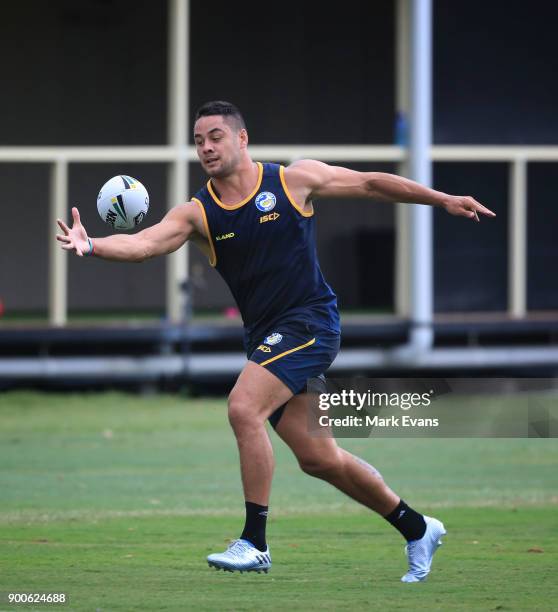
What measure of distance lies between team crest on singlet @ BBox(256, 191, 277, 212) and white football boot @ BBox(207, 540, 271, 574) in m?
1.80

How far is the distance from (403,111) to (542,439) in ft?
18.2

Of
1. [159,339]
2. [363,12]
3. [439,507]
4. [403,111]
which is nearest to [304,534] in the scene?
[439,507]

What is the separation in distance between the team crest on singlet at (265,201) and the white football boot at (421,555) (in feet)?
6.38

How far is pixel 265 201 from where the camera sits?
24.8 feet

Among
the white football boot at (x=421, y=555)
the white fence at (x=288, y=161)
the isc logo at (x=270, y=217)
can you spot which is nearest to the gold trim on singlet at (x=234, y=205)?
the isc logo at (x=270, y=217)

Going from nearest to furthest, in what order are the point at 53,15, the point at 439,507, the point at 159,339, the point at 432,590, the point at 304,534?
the point at 432,590, the point at 304,534, the point at 439,507, the point at 159,339, the point at 53,15

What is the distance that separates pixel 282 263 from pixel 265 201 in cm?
35

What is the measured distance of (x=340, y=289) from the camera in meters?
22.3

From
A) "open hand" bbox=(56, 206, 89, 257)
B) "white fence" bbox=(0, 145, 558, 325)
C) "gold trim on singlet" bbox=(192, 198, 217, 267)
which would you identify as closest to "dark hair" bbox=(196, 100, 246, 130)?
"gold trim on singlet" bbox=(192, 198, 217, 267)

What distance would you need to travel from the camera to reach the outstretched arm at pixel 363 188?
755 centimetres

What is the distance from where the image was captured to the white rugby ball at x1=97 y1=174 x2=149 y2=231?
792 cm

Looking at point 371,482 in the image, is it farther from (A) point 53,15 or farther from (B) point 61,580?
(A) point 53,15

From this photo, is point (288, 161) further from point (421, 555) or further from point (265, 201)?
point (421, 555)

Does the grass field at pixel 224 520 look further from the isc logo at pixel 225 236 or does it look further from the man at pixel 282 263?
the isc logo at pixel 225 236
